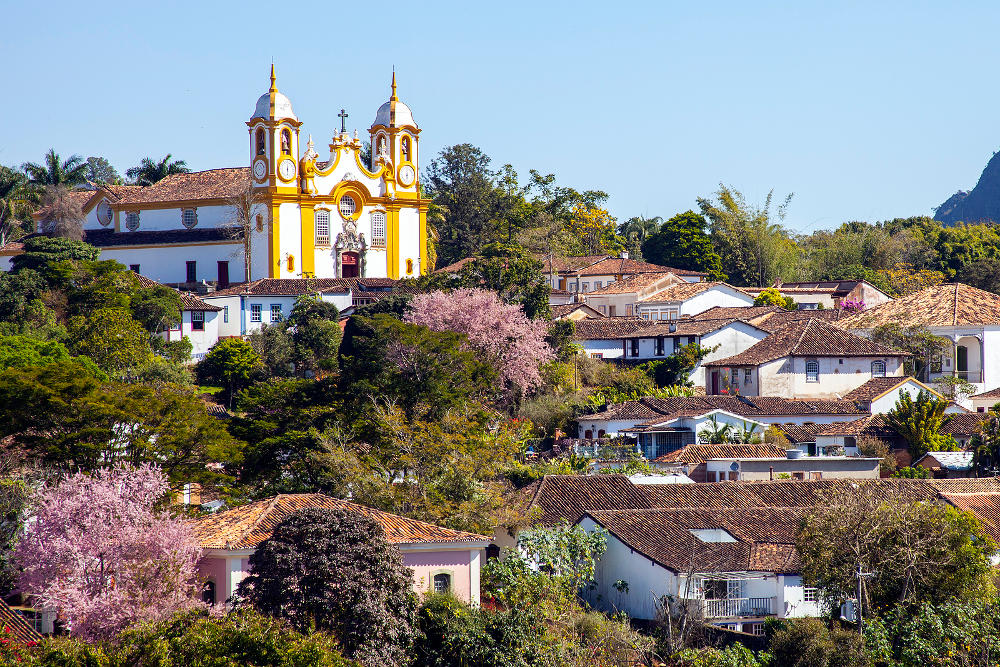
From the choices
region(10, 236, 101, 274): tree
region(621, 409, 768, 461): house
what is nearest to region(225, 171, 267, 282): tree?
region(10, 236, 101, 274): tree

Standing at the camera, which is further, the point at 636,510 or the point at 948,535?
the point at 636,510

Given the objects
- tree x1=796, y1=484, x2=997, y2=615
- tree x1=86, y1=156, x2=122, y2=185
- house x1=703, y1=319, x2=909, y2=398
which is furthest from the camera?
tree x1=86, y1=156, x2=122, y2=185

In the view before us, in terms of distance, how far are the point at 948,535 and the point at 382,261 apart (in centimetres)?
4341

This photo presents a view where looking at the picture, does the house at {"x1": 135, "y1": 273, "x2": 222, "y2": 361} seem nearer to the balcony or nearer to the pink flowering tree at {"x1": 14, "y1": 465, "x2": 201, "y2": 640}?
the pink flowering tree at {"x1": 14, "y1": 465, "x2": 201, "y2": 640}

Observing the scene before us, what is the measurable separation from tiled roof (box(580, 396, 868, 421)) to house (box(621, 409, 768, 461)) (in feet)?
1.55

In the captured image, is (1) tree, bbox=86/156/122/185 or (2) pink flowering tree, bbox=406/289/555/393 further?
(1) tree, bbox=86/156/122/185

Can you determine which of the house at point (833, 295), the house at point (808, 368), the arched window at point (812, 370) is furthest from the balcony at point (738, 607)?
the house at point (833, 295)

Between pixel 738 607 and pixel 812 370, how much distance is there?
79.0 ft

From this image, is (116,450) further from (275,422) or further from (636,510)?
(636,510)

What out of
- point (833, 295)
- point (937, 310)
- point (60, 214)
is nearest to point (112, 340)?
point (60, 214)

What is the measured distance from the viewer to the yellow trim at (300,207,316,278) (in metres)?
67.9

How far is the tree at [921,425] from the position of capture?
4816 centimetres

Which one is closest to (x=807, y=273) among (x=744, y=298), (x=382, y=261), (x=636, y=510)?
(x=744, y=298)

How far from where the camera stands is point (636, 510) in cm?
3697
